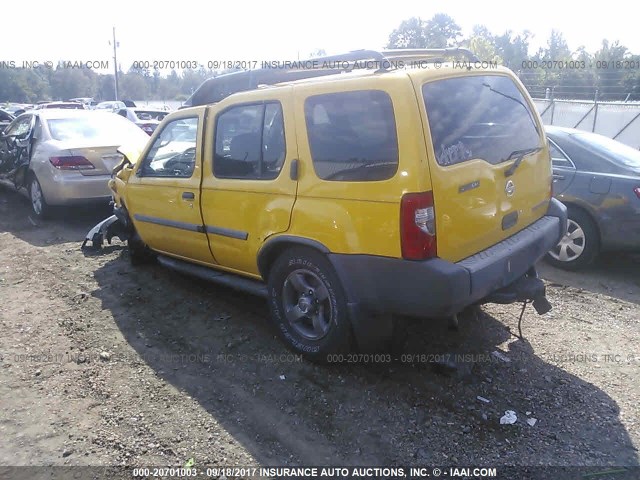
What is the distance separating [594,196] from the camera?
5273 millimetres

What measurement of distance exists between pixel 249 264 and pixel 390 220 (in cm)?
146

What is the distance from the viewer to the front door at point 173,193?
14.3ft

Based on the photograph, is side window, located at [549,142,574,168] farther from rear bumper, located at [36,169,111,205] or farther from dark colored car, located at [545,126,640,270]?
rear bumper, located at [36,169,111,205]

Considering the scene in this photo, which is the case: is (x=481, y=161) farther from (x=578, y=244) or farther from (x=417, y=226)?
(x=578, y=244)

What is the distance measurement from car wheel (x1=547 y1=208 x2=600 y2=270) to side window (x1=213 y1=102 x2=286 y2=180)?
10.8 ft

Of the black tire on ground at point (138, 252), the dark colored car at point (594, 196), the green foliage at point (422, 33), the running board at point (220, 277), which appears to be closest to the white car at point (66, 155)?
the black tire on ground at point (138, 252)

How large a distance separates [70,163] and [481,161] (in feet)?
19.9

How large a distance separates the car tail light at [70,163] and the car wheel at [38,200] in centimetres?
65

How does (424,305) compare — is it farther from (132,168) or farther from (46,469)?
(132,168)

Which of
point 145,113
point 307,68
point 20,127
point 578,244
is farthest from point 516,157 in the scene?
point 145,113

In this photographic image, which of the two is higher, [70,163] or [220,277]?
[70,163]

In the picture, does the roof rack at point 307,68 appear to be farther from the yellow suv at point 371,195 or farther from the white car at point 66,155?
the white car at point 66,155

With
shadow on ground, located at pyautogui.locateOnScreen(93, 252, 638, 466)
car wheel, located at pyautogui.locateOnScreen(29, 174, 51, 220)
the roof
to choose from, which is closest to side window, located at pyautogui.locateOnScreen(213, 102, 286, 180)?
shadow on ground, located at pyautogui.locateOnScreen(93, 252, 638, 466)

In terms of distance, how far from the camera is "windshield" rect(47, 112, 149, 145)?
7.82 meters
